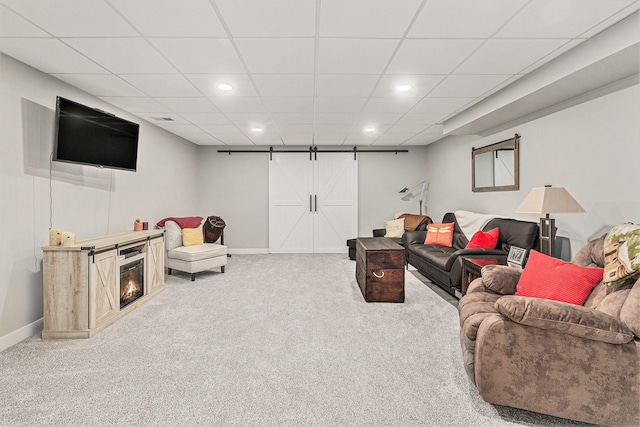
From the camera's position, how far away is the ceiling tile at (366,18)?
1.85 metres

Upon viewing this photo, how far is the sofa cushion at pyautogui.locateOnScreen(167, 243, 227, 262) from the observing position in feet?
14.9

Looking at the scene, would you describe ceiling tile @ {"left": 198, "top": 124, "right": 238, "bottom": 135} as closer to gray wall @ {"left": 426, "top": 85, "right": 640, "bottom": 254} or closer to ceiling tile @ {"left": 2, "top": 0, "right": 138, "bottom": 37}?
ceiling tile @ {"left": 2, "top": 0, "right": 138, "bottom": 37}

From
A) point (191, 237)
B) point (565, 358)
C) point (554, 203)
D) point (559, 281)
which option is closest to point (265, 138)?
point (191, 237)

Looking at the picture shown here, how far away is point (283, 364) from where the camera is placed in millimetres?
2227

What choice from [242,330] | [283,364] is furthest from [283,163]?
[283,364]

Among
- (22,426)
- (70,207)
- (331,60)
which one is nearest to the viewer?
(22,426)

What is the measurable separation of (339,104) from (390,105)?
65 cm

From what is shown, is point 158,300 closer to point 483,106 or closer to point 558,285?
point 558,285

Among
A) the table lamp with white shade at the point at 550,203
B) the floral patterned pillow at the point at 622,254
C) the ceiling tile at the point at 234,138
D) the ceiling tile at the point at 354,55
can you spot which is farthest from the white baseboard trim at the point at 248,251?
the floral patterned pillow at the point at 622,254

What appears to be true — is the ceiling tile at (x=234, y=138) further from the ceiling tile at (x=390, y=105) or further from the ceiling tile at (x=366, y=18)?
the ceiling tile at (x=366, y=18)

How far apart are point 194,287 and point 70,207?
1.75 metres

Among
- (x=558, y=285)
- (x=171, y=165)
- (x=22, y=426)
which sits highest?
(x=171, y=165)

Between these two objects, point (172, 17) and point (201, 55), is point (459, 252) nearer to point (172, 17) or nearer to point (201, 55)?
point (201, 55)

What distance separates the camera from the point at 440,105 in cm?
384
